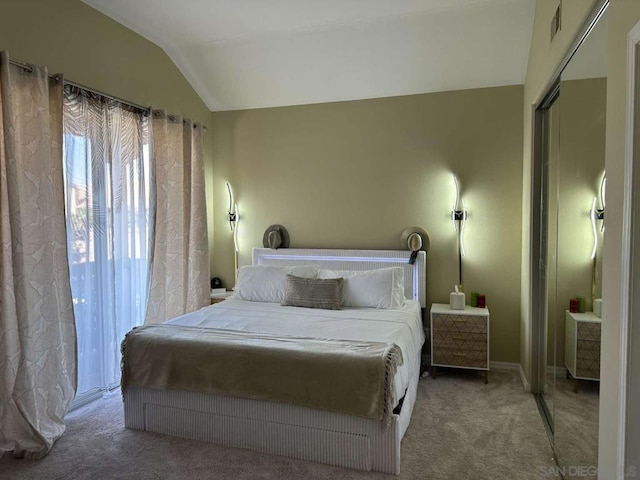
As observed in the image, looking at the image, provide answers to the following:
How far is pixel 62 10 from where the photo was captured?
A: 2.84 meters

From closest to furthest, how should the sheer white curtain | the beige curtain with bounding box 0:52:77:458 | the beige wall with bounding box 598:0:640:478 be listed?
the beige wall with bounding box 598:0:640:478, the beige curtain with bounding box 0:52:77:458, the sheer white curtain

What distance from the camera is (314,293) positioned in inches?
142

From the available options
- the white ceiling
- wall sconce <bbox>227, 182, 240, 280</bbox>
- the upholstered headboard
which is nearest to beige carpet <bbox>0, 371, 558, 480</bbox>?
the upholstered headboard

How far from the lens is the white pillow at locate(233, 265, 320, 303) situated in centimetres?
387

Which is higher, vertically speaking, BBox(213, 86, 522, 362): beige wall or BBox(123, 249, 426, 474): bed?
BBox(213, 86, 522, 362): beige wall

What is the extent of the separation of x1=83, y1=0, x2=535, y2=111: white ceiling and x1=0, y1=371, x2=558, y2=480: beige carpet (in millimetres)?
2897

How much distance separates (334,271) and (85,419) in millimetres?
2298

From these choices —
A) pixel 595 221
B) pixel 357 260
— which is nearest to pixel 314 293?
pixel 357 260

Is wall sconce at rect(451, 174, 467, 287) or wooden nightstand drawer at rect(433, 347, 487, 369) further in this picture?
wall sconce at rect(451, 174, 467, 287)

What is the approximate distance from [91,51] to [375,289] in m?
2.94

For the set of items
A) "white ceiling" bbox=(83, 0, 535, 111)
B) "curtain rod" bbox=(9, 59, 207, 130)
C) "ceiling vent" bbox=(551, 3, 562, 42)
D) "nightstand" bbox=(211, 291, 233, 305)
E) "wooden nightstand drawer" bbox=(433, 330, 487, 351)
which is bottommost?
"wooden nightstand drawer" bbox=(433, 330, 487, 351)

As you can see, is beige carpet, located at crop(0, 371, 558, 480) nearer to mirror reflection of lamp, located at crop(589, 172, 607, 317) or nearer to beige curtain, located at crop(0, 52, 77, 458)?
beige curtain, located at crop(0, 52, 77, 458)

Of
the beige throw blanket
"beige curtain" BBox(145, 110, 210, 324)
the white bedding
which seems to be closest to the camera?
the beige throw blanket

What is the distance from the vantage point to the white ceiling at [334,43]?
126 inches
